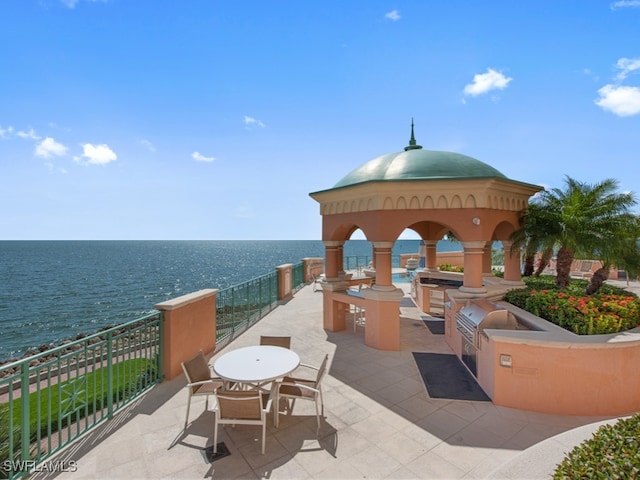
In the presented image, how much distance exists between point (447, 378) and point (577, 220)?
5.93 meters

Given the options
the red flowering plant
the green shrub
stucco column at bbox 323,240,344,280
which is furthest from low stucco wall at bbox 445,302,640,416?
stucco column at bbox 323,240,344,280

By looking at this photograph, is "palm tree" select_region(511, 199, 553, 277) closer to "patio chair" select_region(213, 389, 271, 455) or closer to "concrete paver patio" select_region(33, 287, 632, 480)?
"concrete paver patio" select_region(33, 287, 632, 480)

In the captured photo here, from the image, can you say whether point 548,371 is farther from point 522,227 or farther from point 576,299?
point 522,227

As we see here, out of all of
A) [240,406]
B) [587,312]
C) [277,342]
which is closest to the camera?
[240,406]

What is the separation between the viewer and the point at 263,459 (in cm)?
420

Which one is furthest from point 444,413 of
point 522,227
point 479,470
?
point 522,227

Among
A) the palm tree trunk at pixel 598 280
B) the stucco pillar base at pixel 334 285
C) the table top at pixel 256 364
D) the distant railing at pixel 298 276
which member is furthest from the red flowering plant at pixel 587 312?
the distant railing at pixel 298 276

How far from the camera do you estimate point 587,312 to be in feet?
20.7

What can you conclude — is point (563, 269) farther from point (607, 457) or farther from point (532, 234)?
point (607, 457)

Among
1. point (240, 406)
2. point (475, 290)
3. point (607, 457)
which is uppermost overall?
point (475, 290)

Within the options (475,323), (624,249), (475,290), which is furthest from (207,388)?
(624,249)

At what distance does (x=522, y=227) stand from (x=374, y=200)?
197 inches

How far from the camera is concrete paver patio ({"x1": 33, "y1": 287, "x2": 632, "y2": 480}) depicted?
391 centimetres

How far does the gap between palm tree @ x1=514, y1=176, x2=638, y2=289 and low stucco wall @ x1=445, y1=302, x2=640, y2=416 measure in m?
3.58
